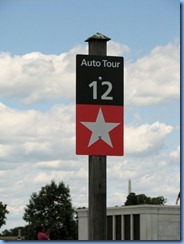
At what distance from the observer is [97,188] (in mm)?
8945

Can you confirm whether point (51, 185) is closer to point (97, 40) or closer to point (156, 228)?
point (156, 228)

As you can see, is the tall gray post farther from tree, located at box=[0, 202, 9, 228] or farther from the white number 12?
tree, located at box=[0, 202, 9, 228]

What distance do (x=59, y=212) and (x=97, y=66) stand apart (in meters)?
55.6

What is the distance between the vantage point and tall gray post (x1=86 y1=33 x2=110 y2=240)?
890 centimetres

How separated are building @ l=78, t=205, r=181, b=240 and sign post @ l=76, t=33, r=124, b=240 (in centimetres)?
2669

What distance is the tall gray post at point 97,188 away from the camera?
890 cm

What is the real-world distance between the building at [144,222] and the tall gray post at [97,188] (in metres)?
26.6

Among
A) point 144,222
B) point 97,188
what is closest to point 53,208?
point 144,222

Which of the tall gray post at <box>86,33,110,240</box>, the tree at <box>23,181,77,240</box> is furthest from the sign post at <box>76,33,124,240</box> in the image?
the tree at <box>23,181,77,240</box>

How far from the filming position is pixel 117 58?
8906mm

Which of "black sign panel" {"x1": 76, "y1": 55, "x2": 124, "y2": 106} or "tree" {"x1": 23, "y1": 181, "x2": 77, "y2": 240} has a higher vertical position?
"black sign panel" {"x1": 76, "y1": 55, "x2": 124, "y2": 106}

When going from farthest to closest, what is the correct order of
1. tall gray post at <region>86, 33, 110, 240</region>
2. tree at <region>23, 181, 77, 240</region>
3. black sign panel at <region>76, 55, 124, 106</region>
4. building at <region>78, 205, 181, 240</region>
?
tree at <region>23, 181, 77, 240</region>, building at <region>78, 205, 181, 240</region>, tall gray post at <region>86, 33, 110, 240</region>, black sign panel at <region>76, 55, 124, 106</region>

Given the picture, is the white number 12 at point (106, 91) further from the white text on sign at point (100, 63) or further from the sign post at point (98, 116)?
the white text on sign at point (100, 63)

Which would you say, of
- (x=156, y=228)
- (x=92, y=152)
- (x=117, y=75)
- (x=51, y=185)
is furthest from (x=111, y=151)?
(x=51, y=185)
